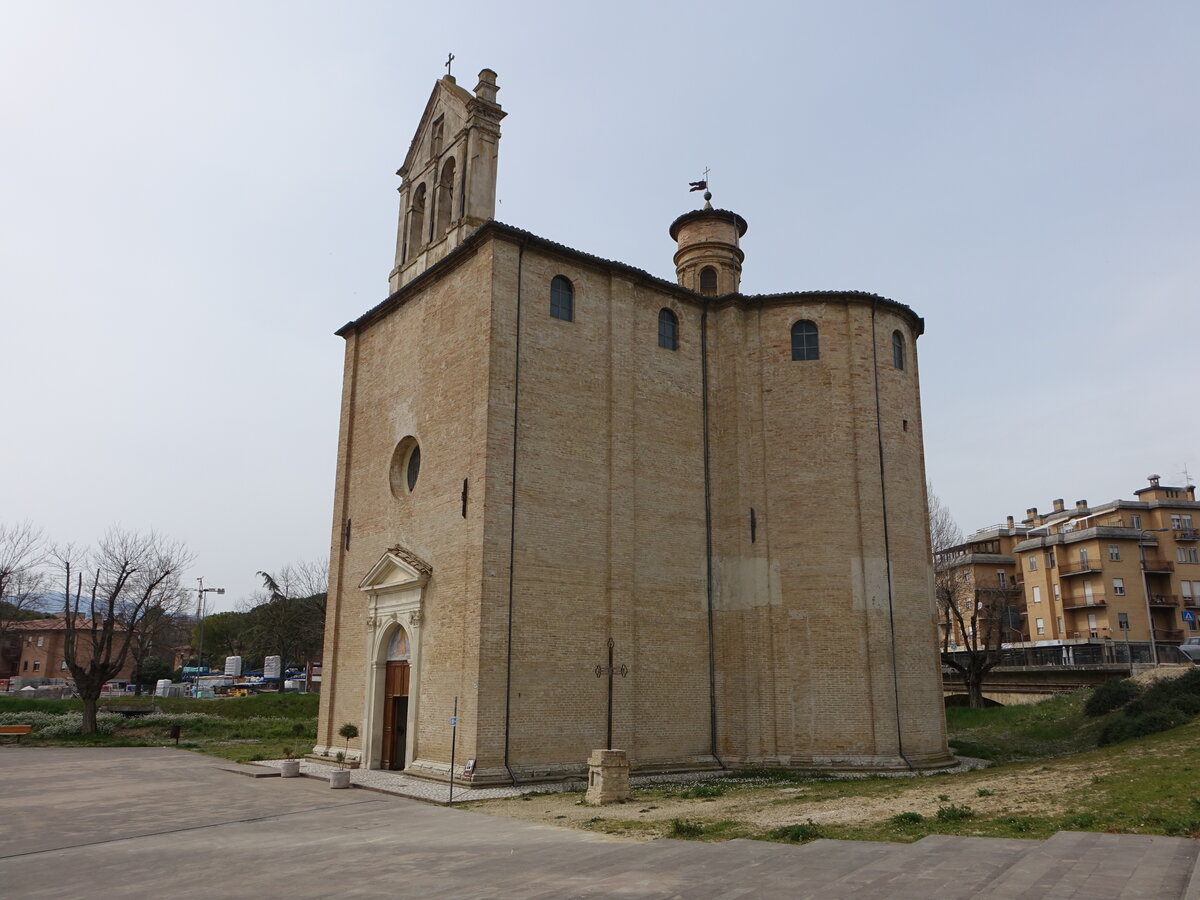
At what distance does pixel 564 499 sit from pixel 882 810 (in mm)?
8904

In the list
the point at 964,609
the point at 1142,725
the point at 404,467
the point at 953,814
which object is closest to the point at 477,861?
A: the point at 953,814

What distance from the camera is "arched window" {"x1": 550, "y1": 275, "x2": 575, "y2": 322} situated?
20.0 metres

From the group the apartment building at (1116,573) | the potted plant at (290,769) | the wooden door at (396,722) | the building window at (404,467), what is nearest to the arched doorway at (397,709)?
the wooden door at (396,722)

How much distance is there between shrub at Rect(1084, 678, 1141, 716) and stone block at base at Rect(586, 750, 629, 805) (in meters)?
20.2

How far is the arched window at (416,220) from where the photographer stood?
23.7 metres

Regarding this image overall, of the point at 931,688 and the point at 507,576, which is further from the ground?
the point at 507,576

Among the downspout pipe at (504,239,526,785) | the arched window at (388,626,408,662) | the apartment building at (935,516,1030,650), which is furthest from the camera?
the apartment building at (935,516,1030,650)

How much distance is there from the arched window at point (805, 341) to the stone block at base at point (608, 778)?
38.4ft

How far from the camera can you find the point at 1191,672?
22797 millimetres

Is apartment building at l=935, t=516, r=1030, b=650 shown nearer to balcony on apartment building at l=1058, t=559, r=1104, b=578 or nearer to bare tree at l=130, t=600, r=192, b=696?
balcony on apartment building at l=1058, t=559, r=1104, b=578

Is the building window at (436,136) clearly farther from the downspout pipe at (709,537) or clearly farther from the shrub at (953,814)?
the shrub at (953,814)

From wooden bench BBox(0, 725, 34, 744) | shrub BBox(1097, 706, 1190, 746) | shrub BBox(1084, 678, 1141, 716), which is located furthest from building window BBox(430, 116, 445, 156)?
shrub BBox(1084, 678, 1141, 716)

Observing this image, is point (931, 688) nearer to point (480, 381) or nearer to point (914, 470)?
point (914, 470)

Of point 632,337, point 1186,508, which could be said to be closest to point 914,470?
point 632,337
